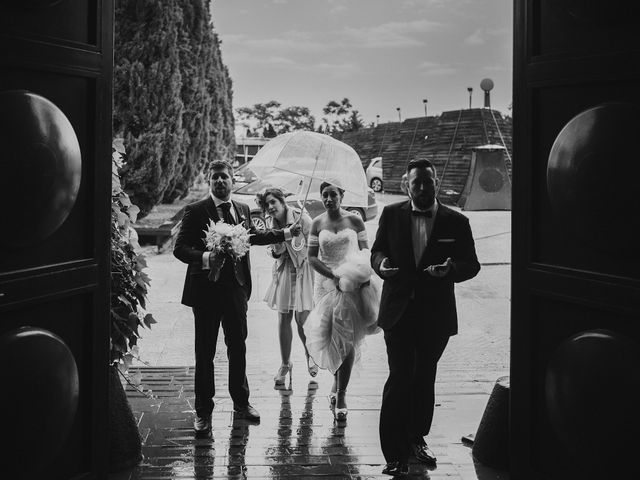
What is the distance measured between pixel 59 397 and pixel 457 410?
12.7 ft

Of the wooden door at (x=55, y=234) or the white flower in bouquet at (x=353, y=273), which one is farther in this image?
the white flower in bouquet at (x=353, y=273)

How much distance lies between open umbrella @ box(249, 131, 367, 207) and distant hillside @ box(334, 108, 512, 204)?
2036cm

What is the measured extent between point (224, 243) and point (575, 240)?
9.22ft

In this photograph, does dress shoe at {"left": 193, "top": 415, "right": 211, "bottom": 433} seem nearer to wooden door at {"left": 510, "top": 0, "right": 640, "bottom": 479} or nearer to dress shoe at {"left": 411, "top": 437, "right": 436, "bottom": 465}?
dress shoe at {"left": 411, "top": 437, "right": 436, "bottom": 465}

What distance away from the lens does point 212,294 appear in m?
5.65

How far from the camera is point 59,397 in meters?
3.43

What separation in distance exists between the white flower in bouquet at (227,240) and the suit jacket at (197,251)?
13cm

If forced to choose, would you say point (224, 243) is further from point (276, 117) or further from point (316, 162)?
point (276, 117)

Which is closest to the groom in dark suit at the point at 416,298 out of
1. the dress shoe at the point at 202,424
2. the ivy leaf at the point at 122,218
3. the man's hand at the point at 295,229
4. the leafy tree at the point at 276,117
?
the dress shoe at the point at 202,424

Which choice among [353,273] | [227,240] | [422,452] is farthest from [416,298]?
[227,240]

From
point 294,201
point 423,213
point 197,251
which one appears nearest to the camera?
point 423,213

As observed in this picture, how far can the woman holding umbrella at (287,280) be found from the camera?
7.09m

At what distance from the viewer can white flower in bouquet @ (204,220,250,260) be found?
5.46 metres

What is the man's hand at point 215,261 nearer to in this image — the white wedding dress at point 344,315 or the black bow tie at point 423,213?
the white wedding dress at point 344,315
